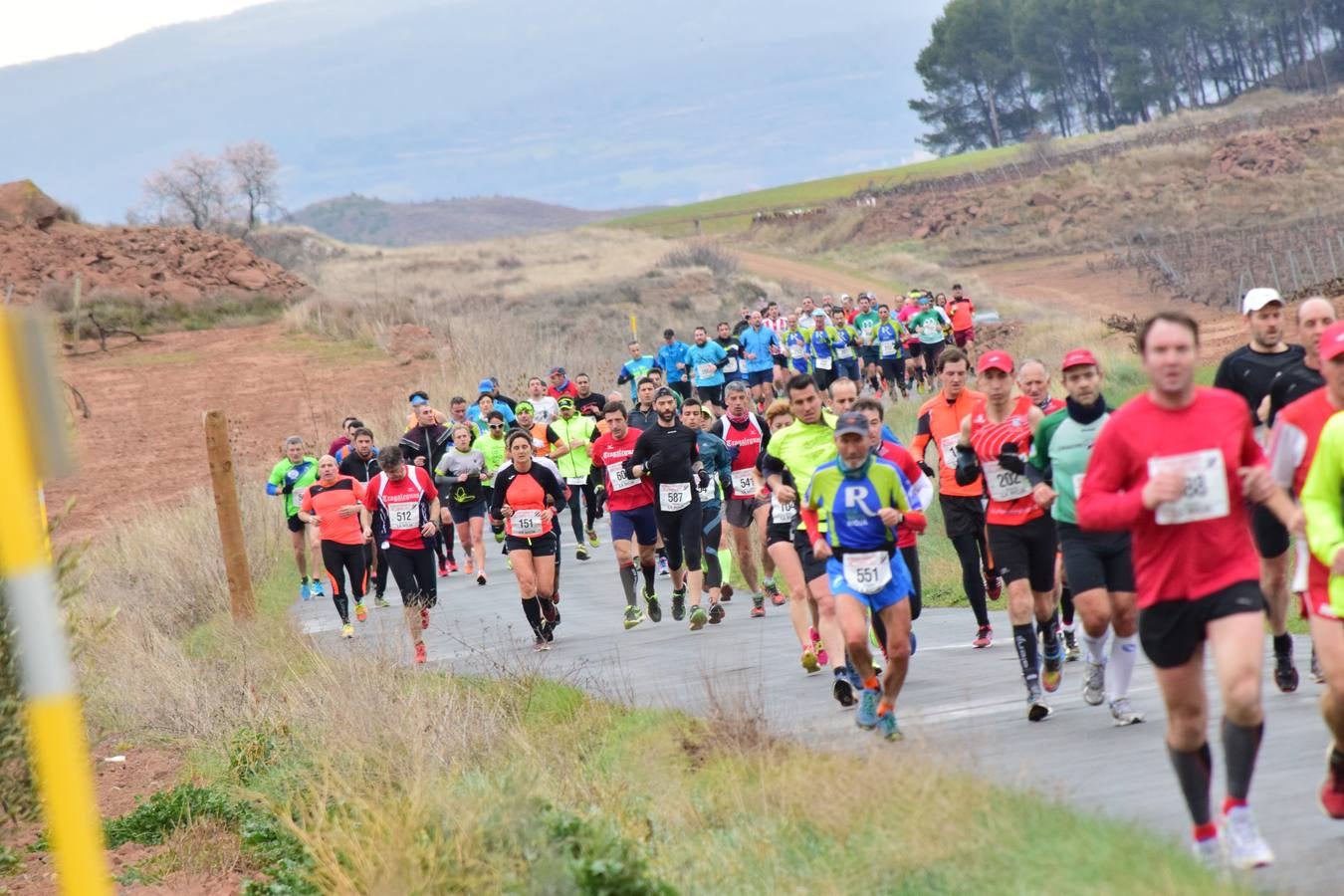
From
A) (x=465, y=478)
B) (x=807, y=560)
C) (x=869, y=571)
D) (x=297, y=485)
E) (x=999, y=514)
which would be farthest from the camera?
(x=297, y=485)

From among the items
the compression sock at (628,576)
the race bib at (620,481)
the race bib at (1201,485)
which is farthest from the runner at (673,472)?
the race bib at (1201,485)

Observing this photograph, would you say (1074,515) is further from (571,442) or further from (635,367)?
(635,367)

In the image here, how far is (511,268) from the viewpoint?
77312mm

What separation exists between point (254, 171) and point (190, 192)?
11389 millimetres

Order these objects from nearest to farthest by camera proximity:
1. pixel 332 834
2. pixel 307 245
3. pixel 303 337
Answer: pixel 332 834, pixel 303 337, pixel 307 245

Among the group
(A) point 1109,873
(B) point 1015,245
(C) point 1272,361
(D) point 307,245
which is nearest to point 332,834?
(A) point 1109,873

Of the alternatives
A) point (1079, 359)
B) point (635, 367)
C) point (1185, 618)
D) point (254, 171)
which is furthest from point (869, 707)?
point (254, 171)

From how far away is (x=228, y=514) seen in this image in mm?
18953

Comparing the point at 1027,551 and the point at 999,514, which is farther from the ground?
the point at 999,514

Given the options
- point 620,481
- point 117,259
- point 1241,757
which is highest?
point 117,259

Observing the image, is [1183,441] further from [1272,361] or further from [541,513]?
[541,513]

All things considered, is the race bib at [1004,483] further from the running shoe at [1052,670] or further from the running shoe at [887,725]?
the running shoe at [887,725]

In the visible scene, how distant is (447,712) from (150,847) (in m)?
2.07

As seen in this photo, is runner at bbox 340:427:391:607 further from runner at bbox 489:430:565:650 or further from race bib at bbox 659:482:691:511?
race bib at bbox 659:482:691:511
